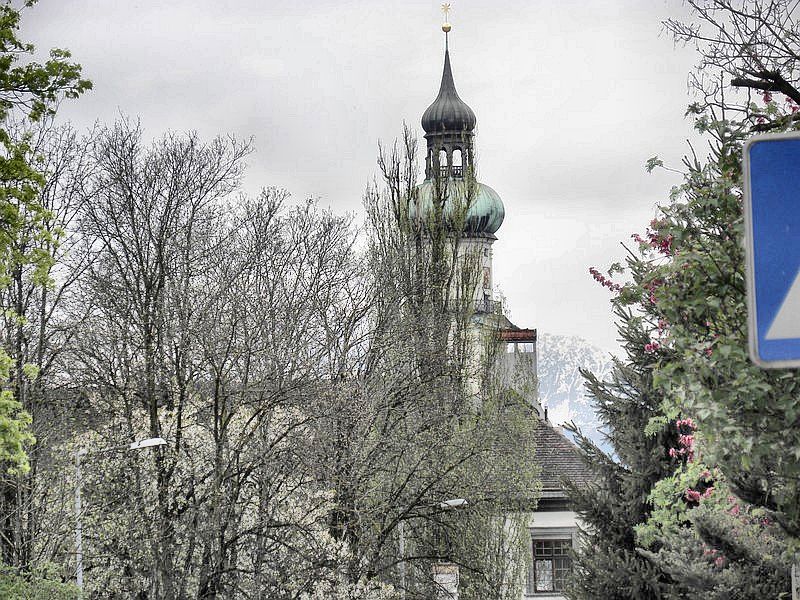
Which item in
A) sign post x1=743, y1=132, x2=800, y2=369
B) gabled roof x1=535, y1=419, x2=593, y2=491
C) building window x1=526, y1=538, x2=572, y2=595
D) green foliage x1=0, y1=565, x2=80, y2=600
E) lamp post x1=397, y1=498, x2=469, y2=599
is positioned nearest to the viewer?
sign post x1=743, y1=132, x2=800, y2=369

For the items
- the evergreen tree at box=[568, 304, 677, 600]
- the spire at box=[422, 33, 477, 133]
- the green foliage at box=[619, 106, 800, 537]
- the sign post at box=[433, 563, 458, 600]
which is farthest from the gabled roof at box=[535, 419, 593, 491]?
the green foliage at box=[619, 106, 800, 537]

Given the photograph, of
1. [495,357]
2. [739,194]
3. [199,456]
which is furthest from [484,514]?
[739,194]

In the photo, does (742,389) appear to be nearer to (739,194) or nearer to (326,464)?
(739,194)

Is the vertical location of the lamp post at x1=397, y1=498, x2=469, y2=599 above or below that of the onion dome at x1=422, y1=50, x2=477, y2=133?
below

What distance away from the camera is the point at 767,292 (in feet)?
11.5

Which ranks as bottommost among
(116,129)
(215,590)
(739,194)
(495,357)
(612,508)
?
→ (215,590)

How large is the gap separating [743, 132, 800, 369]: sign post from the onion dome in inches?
2679

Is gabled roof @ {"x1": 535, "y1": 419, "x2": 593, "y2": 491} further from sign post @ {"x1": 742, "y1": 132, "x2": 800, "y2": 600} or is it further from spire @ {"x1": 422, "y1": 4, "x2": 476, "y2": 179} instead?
sign post @ {"x1": 742, "y1": 132, "x2": 800, "y2": 600}

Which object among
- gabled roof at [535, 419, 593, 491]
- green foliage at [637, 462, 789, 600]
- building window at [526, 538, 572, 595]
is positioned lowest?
building window at [526, 538, 572, 595]

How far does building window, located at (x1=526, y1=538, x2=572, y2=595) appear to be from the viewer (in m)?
53.9

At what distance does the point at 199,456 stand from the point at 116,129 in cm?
841

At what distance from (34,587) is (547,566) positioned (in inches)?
1353

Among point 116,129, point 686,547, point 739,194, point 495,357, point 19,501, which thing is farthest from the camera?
point 495,357

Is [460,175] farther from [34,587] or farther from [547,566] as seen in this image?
[34,587]
